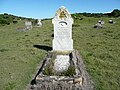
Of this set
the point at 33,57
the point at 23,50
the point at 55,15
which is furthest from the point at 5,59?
the point at 55,15

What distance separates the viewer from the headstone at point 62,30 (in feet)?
50.8

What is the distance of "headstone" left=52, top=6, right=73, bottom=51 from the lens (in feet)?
50.8

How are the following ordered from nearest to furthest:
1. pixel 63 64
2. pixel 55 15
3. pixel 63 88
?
1. pixel 63 88
2. pixel 63 64
3. pixel 55 15

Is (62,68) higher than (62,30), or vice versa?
(62,30)

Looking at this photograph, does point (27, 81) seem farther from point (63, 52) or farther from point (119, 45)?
point (119, 45)

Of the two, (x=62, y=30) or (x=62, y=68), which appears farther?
(x=62, y=30)

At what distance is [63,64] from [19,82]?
3060 millimetres

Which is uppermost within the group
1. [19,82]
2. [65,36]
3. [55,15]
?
[55,15]

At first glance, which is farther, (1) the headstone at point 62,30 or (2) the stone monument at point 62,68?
(1) the headstone at point 62,30

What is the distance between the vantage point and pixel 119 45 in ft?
60.7

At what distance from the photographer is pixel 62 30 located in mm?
15711

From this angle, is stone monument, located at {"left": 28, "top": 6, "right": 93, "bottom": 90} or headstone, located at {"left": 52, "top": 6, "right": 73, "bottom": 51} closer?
stone monument, located at {"left": 28, "top": 6, "right": 93, "bottom": 90}

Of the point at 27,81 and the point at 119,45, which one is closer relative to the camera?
the point at 27,81

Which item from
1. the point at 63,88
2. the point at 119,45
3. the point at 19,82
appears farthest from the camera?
the point at 119,45
